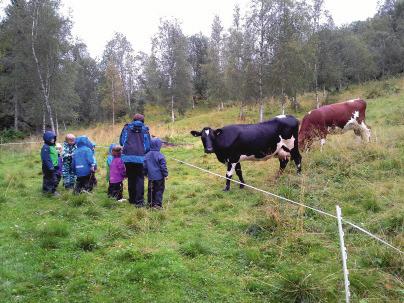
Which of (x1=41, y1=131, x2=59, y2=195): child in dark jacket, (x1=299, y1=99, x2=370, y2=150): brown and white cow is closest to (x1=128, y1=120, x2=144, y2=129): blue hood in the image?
(x1=41, y1=131, x2=59, y2=195): child in dark jacket

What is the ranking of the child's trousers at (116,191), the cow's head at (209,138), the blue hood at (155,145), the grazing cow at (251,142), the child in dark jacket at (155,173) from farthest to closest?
the grazing cow at (251,142), the cow's head at (209,138), the child's trousers at (116,191), the blue hood at (155,145), the child in dark jacket at (155,173)

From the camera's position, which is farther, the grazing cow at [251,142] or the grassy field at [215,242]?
the grazing cow at [251,142]

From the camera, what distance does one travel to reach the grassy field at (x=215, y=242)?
4613 mm

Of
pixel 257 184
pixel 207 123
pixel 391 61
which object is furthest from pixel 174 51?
pixel 257 184

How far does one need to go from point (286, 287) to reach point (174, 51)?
36.8 m

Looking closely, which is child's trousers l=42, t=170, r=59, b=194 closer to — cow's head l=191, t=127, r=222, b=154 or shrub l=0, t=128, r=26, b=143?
cow's head l=191, t=127, r=222, b=154

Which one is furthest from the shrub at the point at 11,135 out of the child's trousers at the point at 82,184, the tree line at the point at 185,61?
the child's trousers at the point at 82,184

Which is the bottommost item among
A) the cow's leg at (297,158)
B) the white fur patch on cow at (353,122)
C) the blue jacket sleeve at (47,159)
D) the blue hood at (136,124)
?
Answer: the cow's leg at (297,158)

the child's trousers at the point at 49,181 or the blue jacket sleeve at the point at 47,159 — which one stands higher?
the blue jacket sleeve at the point at 47,159

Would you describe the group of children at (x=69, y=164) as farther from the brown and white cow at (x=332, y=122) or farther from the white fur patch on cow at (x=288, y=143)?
the brown and white cow at (x=332, y=122)

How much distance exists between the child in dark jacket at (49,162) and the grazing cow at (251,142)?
11.3 feet

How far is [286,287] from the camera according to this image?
4.51 m

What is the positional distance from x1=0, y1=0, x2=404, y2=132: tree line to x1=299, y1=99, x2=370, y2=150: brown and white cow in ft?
50.1

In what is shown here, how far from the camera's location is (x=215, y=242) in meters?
6.18
